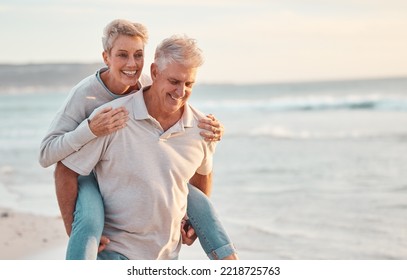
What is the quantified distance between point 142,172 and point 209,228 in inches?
14.3

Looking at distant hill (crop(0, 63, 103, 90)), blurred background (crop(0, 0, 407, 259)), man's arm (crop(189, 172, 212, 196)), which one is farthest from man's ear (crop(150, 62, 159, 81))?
distant hill (crop(0, 63, 103, 90))

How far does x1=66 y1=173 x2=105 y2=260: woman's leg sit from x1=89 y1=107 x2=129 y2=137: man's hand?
0.21 meters

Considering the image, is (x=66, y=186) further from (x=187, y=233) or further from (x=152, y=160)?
(x=187, y=233)

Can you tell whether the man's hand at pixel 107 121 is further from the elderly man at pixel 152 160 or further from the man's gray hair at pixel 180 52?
the man's gray hair at pixel 180 52

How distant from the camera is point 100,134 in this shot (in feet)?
7.82

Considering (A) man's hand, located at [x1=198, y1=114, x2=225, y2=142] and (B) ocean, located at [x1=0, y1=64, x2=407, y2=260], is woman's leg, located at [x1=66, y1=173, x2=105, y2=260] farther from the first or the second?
(B) ocean, located at [x1=0, y1=64, x2=407, y2=260]

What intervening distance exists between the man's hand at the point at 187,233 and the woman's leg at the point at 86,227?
0.36 m

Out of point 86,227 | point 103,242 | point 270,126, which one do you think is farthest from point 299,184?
point 270,126

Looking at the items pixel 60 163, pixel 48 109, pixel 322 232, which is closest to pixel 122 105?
pixel 60 163

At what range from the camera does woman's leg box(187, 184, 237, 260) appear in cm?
265

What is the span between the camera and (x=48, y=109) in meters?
15.9
